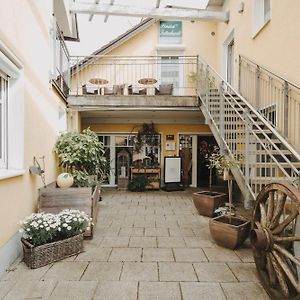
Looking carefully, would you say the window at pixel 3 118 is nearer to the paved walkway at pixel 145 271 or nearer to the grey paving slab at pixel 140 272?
the paved walkway at pixel 145 271

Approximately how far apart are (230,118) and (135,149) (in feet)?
16.6

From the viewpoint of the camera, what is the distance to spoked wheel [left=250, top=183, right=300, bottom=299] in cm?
227

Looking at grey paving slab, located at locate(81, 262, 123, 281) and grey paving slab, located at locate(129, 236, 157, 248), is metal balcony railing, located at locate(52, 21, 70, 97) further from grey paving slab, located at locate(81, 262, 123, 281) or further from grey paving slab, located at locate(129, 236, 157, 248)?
grey paving slab, located at locate(81, 262, 123, 281)

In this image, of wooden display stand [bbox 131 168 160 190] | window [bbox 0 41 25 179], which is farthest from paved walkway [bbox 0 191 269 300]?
wooden display stand [bbox 131 168 160 190]

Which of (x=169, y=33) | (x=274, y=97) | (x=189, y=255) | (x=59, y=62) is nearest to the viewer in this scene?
(x=189, y=255)

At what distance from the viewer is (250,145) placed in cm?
455

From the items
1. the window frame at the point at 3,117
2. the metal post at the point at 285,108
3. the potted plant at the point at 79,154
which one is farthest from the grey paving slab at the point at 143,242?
the metal post at the point at 285,108

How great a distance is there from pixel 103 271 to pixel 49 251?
0.70m

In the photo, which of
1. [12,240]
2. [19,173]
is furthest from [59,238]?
[19,173]

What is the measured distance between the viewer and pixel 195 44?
1073 cm

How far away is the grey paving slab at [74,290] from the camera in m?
2.59

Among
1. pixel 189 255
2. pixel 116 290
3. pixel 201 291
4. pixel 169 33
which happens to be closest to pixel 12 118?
pixel 116 290

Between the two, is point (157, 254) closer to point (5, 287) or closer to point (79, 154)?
point (5, 287)

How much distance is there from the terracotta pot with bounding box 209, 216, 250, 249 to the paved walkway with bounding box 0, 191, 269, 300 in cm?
11
